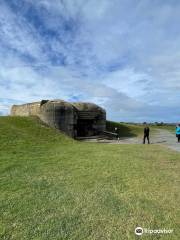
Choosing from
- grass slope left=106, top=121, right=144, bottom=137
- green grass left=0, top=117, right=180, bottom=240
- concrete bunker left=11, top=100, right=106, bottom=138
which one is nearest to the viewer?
green grass left=0, top=117, right=180, bottom=240

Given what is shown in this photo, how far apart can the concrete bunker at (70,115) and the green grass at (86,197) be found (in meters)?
12.0

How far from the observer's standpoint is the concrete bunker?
21.5 m

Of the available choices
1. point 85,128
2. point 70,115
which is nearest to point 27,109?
point 70,115

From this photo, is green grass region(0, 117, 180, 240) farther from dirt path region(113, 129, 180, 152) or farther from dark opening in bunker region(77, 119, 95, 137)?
dark opening in bunker region(77, 119, 95, 137)

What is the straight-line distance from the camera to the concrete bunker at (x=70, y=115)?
70.6ft

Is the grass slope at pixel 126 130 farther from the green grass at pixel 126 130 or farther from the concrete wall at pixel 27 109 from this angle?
the concrete wall at pixel 27 109

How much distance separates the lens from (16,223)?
398 cm

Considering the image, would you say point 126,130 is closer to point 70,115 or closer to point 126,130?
point 126,130

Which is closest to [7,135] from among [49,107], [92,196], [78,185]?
[49,107]

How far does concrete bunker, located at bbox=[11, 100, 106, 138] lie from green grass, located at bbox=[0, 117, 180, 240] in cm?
1204

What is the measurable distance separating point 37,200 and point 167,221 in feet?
9.22

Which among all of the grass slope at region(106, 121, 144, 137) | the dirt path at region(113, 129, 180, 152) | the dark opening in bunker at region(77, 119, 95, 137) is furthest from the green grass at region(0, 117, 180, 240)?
the grass slope at region(106, 121, 144, 137)

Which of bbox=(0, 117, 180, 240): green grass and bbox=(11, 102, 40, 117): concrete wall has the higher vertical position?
bbox=(11, 102, 40, 117): concrete wall

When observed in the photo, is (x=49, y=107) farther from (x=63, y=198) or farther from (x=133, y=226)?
(x=133, y=226)
